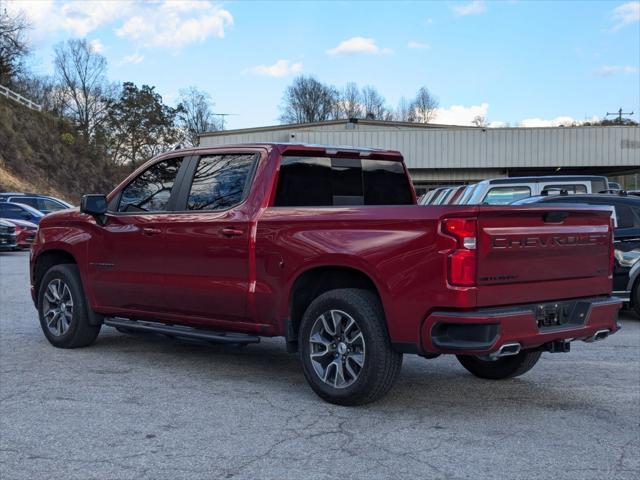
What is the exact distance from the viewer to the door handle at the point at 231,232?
5926 mm

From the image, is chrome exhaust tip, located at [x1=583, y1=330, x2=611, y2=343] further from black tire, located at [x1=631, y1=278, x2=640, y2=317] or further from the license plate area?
black tire, located at [x1=631, y1=278, x2=640, y2=317]

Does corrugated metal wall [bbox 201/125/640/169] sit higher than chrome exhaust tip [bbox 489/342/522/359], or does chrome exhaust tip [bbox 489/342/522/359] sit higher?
corrugated metal wall [bbox 201/125/640/169]

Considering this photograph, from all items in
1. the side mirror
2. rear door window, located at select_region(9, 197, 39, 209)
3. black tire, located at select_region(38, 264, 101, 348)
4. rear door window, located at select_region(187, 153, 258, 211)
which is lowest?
black tire, located at select_region(38, 264, 101, 348)

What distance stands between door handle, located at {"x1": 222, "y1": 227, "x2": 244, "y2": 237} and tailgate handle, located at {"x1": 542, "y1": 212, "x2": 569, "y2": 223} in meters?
2.30

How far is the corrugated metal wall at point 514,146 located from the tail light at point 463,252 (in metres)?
35.1

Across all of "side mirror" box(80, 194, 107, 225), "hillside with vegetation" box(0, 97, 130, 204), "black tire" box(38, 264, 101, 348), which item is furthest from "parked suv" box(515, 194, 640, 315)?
"hillside with vegetation" box(0, 97, 130, 204)

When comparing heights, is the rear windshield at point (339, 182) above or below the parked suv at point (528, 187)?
above

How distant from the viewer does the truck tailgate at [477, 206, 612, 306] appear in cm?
475

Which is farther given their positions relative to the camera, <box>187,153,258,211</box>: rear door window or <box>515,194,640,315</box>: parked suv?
<box>515,194,640,315</box>: parked suv

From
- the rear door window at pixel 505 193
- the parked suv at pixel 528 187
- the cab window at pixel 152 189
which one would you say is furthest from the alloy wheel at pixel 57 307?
the rear door window at pixel 505 193

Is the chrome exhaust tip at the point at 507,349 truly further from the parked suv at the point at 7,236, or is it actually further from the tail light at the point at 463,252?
the parked suv at the point at 7,236

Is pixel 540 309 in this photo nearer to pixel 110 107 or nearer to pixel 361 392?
pixel 361 392

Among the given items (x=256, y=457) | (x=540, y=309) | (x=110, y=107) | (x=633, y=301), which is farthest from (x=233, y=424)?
(x=110, y=107)

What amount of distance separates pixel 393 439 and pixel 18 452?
2243 millimetres
